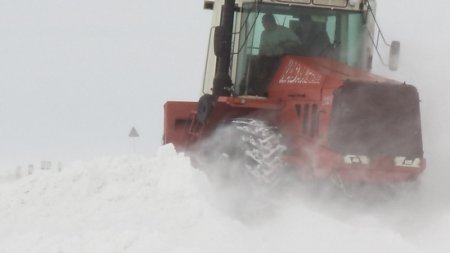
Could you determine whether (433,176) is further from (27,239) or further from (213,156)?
(27,239)

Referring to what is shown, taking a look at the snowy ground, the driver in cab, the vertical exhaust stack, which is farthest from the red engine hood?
the snowy ground

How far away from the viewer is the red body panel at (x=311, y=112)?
21.4 ft

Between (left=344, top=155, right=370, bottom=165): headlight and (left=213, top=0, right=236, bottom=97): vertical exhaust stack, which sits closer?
(left=344, top=155, right=370, bottom=165): headlight

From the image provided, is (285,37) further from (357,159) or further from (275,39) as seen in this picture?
(357,159)

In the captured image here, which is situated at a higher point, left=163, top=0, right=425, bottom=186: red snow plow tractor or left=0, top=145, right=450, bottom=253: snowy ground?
left=163, top=0, right=425, bottom=186: red snow plow tractor

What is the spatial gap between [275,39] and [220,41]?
70cm

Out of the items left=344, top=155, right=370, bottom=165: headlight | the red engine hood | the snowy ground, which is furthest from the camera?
the red engine hood

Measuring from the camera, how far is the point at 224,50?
298 inches

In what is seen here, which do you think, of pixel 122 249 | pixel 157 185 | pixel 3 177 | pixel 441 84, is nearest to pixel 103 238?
pixel 122 249

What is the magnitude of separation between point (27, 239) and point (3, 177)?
33.8 feet

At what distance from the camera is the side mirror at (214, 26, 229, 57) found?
7449 mm

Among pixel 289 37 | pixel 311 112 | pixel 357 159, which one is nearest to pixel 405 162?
pixel 357 159

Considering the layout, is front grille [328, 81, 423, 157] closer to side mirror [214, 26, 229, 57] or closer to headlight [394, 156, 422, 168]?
headlight [394, 156, 422, 168]

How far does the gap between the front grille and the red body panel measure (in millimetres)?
110
